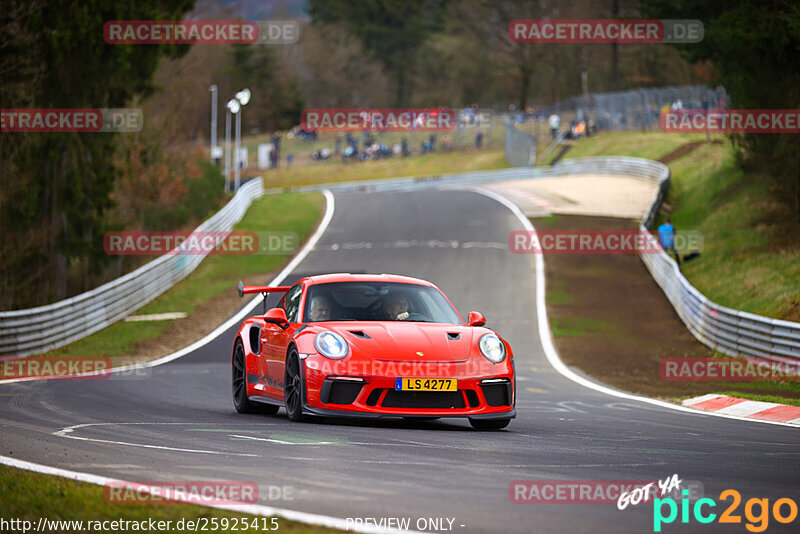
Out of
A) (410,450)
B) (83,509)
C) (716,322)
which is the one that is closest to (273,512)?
(83,509)

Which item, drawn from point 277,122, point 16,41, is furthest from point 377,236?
point 277,122

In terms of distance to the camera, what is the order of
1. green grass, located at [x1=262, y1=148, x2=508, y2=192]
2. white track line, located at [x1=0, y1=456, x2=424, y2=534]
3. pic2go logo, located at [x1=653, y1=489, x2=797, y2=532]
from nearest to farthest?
white track line, located at [x1=0, y1=456, x2=424, y2=534] → pic2go logo, located at [x1=653, y1=489, x2=797, y2=532] → green grass, located at [x1=262, y1=148, x2=508, y2=192]

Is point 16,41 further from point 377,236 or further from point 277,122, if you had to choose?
point 277,122

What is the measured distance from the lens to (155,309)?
31141mm

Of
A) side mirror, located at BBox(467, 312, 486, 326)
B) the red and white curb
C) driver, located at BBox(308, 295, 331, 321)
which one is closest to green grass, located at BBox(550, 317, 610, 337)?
the red and white curb

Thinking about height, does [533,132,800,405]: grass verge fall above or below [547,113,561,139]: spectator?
below

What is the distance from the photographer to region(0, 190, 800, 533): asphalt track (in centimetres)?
604

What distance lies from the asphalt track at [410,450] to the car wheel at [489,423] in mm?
97

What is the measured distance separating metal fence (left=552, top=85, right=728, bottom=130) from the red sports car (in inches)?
1848

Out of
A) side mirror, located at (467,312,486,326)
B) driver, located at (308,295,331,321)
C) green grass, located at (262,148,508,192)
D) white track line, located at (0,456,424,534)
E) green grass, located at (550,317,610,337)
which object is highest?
green grass, located at (262,148,508,192)

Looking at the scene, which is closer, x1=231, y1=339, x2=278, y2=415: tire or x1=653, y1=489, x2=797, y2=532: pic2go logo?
x1=653, y1=489, x2=797, y2=532: pic2go logo

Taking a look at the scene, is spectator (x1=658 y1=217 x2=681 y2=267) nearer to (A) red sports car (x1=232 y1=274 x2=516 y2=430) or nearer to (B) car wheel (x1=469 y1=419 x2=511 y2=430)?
(A) red sports car (x1=232 y1=274 x2=516 y2=430)

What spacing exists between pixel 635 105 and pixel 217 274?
134 ft

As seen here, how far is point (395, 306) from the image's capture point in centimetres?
1141
